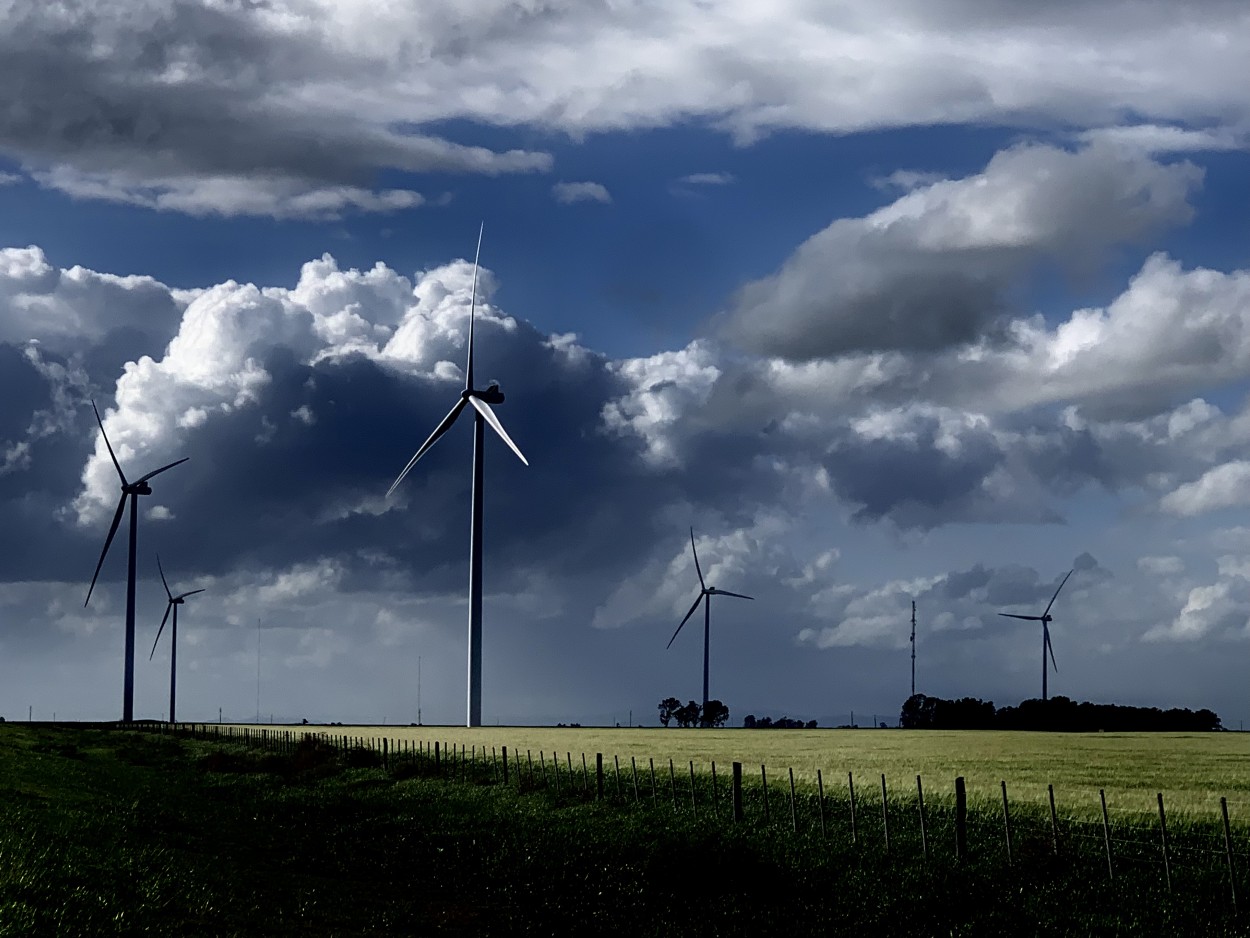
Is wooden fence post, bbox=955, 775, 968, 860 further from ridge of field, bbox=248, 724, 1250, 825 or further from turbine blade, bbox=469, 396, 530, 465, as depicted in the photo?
turbine blade, bbox=469, 396, 530, 465

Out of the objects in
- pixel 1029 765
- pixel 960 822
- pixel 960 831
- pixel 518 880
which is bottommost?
pixel 518 880

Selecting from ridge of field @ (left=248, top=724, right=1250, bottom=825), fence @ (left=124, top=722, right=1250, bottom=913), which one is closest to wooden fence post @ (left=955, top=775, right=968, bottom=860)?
fence @ (left=124, top=722, right=1250, bottom=913)

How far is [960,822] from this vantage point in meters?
36.0

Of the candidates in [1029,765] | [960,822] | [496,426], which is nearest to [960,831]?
[960,822]

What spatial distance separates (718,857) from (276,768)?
49.1m

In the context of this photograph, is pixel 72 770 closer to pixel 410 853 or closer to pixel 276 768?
pixel 276 768

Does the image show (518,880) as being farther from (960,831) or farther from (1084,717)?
(1084,717)

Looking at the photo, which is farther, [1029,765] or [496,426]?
[496,426]

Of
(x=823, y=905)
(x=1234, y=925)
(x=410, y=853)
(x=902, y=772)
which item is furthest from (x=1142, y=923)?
(x=902, y=772)

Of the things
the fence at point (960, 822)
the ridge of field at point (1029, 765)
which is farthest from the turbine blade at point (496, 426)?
the fence at point (960, 822)

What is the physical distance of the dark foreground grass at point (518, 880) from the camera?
95.3ft

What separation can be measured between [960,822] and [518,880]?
11271mm

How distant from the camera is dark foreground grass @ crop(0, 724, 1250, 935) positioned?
95.3ft

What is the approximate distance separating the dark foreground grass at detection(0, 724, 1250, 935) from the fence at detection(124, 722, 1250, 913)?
0.68 meters
